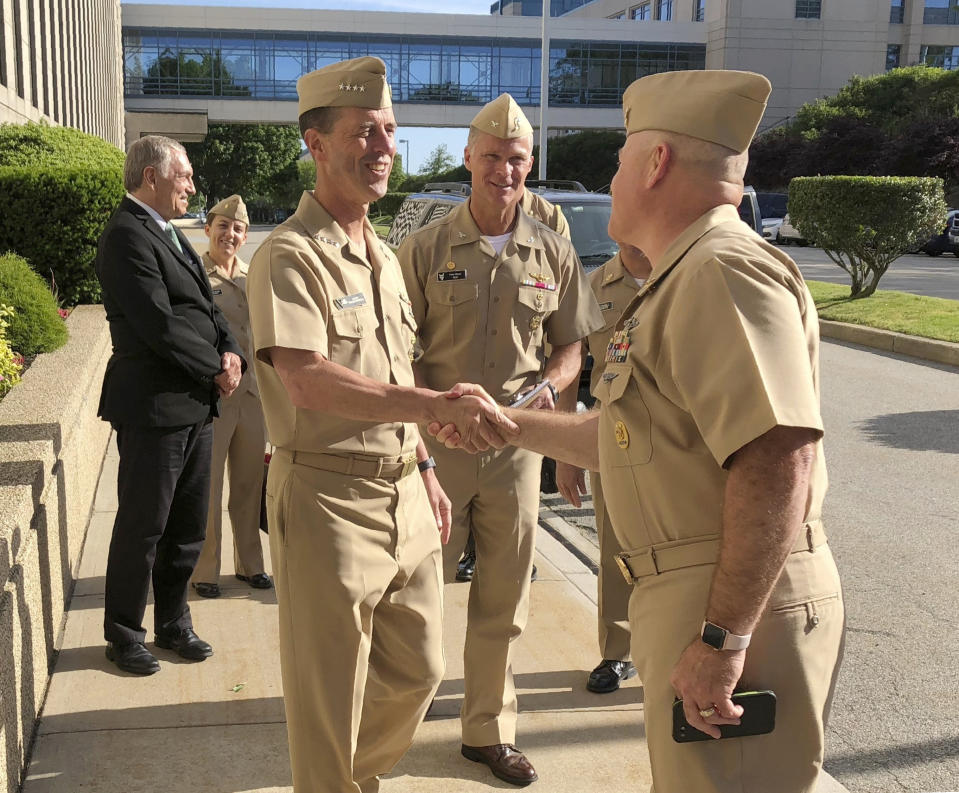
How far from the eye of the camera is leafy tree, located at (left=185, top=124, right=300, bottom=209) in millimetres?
77625

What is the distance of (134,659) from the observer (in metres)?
4.66

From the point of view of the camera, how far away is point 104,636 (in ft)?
15.9

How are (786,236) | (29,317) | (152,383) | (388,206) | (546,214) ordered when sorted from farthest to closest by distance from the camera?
(388,206)
(786,236)
(29,317)
(546,214)
(152,383)

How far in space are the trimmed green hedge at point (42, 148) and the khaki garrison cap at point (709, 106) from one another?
10.9 meters

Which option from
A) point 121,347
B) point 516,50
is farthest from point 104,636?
point 516,50

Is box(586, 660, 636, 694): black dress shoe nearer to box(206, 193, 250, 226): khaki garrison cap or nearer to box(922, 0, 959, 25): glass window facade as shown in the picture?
box(206, 193, 250, 226): khaki garrison cap

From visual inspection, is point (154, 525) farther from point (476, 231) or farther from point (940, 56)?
point (940, 56)

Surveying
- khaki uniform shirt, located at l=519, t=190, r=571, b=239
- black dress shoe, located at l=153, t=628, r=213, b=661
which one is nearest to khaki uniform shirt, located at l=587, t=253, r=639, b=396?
khaki uniform shirt, located at l=519, t=190, r=571, b=239

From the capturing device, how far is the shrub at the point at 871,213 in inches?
687

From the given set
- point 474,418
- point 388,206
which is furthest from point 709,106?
point 388,206

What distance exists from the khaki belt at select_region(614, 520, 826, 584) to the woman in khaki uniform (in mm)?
3821

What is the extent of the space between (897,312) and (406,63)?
5411cm

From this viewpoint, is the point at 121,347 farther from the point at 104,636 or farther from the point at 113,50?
the point at 113,50

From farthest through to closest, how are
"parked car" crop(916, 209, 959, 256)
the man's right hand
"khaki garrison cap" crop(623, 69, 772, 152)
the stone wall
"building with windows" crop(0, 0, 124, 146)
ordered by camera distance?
"parked car" crop(916, 209, 959, 256) → "building with windows" crop(0, 0, 124, 146) → the stone wall → the man's right hand → "khaki garrison cap" crop(623, 69, 772, 152)
